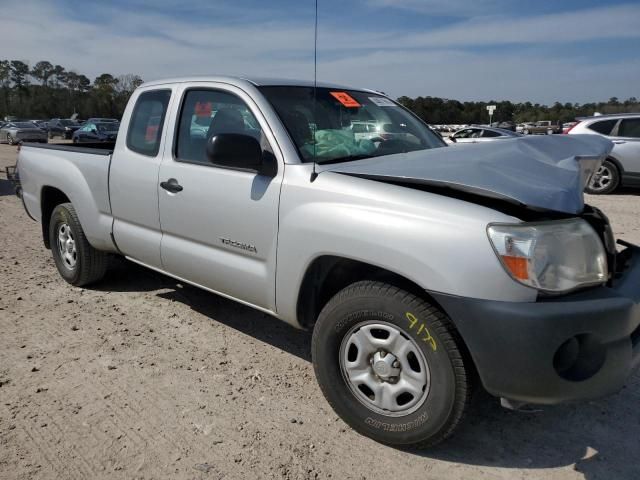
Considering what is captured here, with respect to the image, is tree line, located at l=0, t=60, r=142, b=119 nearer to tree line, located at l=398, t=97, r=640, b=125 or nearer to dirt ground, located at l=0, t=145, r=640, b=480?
tree line, located at l=398, t=97, r=640, b=125

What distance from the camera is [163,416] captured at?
2.93 meters

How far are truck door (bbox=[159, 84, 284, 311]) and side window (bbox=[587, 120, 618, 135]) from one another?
979 cm

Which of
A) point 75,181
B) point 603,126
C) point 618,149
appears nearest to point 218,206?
point 75,181

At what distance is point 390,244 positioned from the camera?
2434mm

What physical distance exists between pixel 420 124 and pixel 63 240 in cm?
331

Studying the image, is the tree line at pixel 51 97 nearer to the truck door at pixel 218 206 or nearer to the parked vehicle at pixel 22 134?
the parked vehicle at pixel 22 134

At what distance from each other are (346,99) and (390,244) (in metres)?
1.60

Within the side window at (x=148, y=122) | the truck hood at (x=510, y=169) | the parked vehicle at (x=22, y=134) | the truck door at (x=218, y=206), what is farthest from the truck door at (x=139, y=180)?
the parked vehicle at (x=22, y=134)

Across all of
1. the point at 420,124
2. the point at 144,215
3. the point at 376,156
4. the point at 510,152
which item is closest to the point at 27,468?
the point at 144,215

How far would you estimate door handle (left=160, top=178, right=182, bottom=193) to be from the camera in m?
3.54

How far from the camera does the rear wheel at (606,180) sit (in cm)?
1080

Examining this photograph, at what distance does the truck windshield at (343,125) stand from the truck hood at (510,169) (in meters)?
0.17

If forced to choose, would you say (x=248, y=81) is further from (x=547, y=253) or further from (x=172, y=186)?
(x=547, y=253)

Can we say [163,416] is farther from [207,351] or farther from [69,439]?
[207,351]
